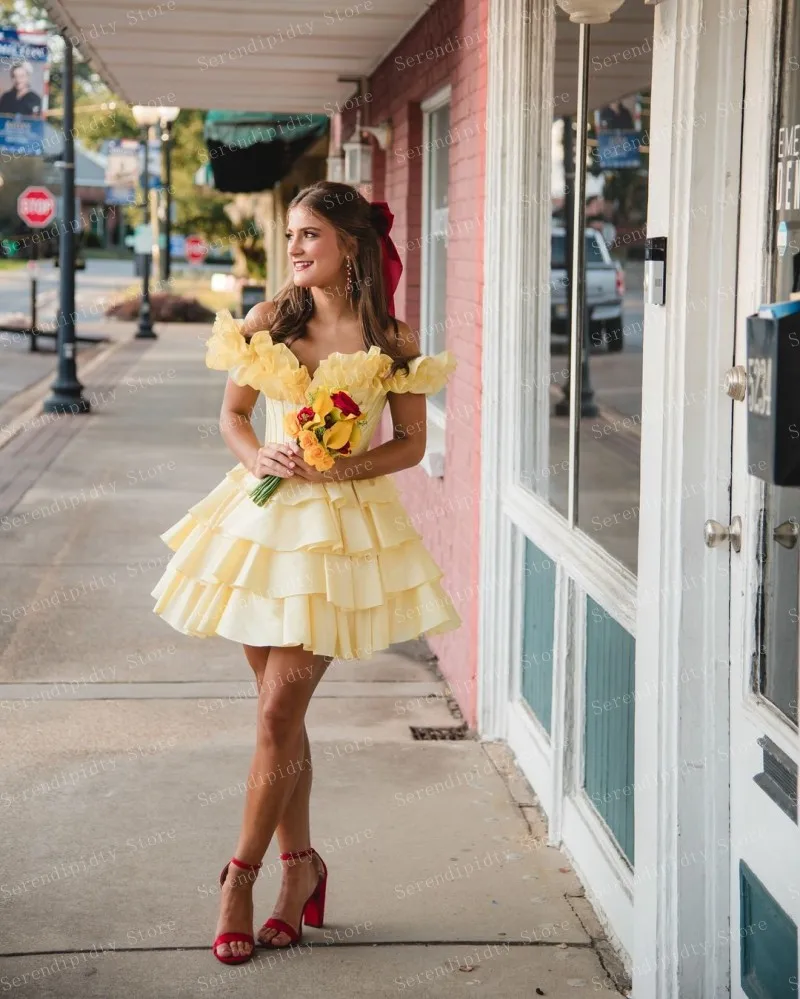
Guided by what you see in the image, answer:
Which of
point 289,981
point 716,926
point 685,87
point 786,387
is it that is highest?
point 685,87

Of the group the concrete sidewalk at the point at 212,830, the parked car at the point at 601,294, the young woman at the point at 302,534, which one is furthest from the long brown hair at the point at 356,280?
the parked car at the point at 601,294

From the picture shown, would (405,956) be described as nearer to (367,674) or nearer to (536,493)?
(536,493)

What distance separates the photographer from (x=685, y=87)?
3045 millimetres

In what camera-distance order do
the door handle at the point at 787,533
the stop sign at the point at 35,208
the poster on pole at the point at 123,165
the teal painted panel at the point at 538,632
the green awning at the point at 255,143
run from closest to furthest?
1. the door handle at the point at 787,533
2. the teal painted panel at the point at 538,632
3. the green awning at the point at 255,143
4. the stop sign at the point at 35,208
5. the poster on pole at the point at 123,165

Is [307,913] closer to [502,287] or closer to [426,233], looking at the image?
[502,287]

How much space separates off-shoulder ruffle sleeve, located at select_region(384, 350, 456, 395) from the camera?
379cm

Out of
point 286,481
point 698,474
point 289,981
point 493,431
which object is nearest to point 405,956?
point 289,981

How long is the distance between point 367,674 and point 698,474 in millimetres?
3645

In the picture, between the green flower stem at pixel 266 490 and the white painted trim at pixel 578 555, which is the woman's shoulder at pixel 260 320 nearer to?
the green flower stem at pixel 266 490

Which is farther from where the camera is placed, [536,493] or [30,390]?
[30,390]

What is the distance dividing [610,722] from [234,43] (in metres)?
5.57

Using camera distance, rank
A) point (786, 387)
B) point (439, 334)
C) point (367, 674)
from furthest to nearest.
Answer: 1. point (439, 334)
2. point (367, 674)
3. point (786, 387)

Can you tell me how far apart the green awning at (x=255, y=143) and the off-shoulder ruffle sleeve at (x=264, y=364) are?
9.95 m

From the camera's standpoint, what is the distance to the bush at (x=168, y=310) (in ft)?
115
